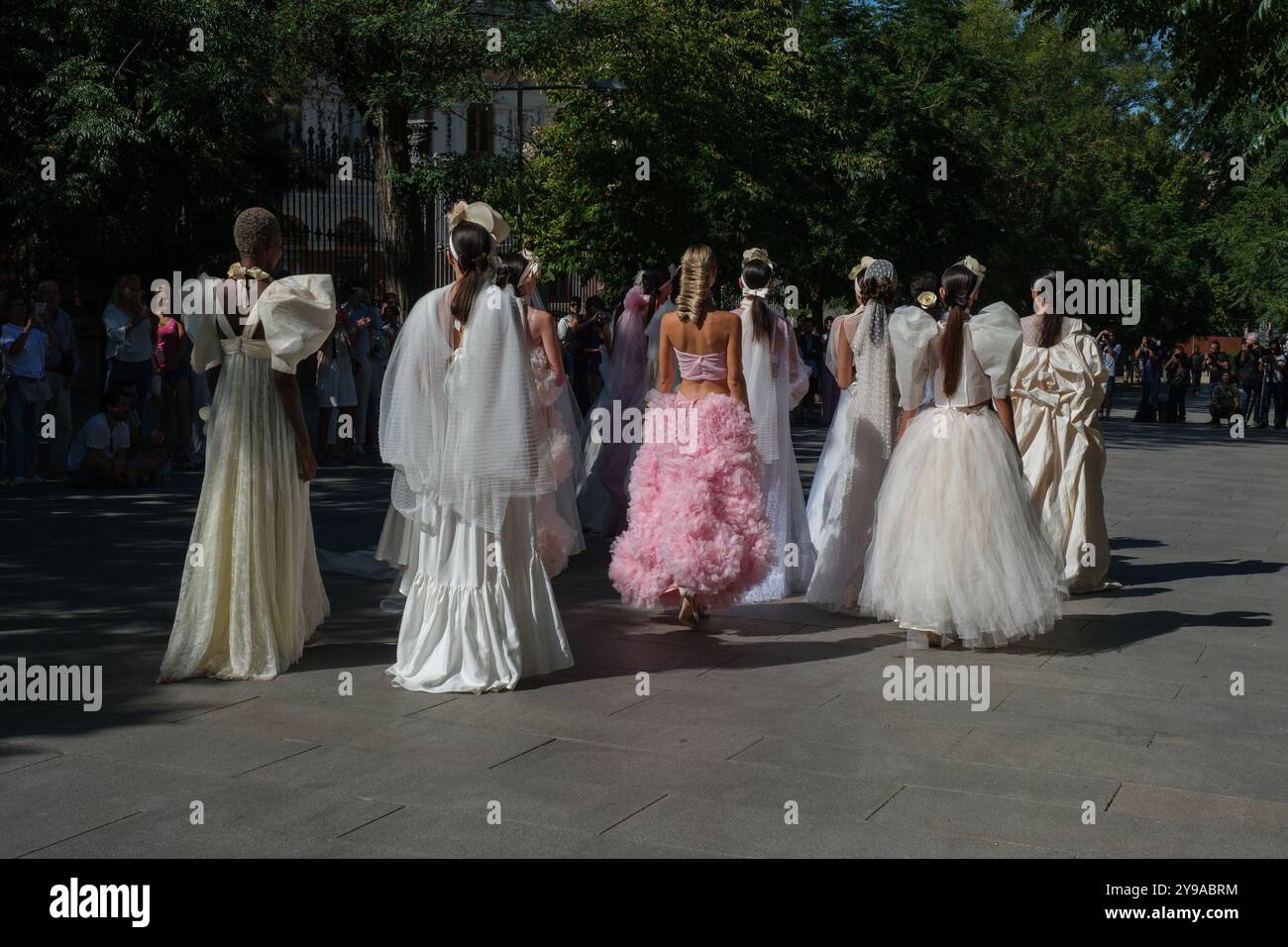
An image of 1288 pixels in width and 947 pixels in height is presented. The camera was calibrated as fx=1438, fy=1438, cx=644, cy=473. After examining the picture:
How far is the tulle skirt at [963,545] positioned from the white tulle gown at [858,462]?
37.2 inches

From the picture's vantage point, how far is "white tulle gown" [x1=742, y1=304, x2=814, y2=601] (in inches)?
361

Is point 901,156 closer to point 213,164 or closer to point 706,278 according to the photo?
point 213,164

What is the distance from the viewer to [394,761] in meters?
5.41

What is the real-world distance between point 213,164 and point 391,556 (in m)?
14.0

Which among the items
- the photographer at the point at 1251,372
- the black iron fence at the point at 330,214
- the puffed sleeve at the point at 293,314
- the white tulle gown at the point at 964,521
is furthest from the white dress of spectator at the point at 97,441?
the photographer at the point at 1251,372

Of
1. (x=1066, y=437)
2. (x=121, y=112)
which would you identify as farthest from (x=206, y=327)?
(x=121, y=112)

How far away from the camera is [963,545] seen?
7398 mm

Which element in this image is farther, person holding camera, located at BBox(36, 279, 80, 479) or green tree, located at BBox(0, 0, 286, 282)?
green tree, located at BBox(0, 0, 286, 282)

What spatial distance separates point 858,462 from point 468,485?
10.7ft

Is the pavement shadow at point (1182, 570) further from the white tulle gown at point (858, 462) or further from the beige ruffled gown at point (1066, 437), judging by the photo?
the white tulle gown at point (858, 462)

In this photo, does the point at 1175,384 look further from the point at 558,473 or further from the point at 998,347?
the point at 998,347

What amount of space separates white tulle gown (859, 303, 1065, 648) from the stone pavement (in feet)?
0.88

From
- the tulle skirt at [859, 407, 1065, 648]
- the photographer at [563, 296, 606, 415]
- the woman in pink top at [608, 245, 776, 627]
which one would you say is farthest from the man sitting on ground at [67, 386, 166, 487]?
the tulle skirt at [859, 407, 1065, 648]

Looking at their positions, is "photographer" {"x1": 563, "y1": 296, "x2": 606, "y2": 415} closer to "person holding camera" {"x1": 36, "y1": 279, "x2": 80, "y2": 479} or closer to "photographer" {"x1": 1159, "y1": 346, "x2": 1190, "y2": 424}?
"person holding camera" {"x1": 36, "y1": 279, "x2": 80, "y2": 479}
